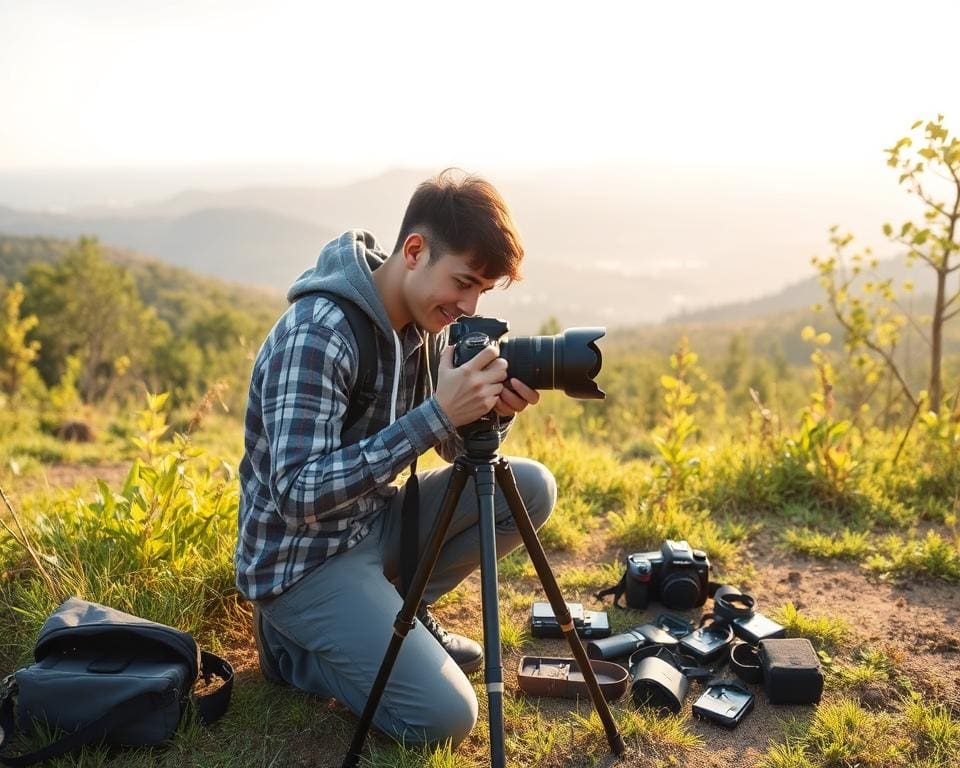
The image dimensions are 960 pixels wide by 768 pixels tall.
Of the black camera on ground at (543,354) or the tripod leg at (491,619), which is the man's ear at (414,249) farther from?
the tripod leg at (491,619)

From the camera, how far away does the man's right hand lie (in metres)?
1.91

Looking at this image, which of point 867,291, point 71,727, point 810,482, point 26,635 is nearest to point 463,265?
point 71,727

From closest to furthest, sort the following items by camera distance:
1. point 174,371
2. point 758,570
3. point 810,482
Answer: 1. point 758,570
2. point 810,482
3. point 174,371

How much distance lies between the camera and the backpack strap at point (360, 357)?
2.27 m

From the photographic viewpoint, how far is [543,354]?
198cm

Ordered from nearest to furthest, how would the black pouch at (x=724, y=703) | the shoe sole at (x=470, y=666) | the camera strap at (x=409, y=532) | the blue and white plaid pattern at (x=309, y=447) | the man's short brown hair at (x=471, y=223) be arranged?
the blue and white plaid pattern at (x=309, y=447) → the man's short brown hair at (x=471, y=223) → the black pouch at (x=724, y=703) → the camera strap at (x=409, y=532) → the shoe sole at (x=470, y=666)

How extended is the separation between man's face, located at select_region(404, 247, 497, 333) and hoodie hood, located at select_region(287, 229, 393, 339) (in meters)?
0.11

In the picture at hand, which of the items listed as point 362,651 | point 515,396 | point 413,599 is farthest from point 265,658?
point 515,396

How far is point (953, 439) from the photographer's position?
4.20 m

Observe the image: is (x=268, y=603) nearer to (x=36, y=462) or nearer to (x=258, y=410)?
(x=258, y=410)

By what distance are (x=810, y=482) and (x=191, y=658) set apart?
131 inches

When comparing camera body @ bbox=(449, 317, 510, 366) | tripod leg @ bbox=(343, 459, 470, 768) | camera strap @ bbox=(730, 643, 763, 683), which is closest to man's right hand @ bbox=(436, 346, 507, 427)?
camera body @ bbox=(449, 317, 510, 366)

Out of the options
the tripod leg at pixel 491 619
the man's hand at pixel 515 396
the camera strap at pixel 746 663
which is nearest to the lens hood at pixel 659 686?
the camera strap at pixel 746 663

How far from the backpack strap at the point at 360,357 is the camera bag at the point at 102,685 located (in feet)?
2.90
